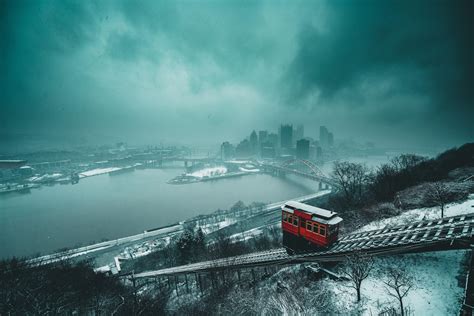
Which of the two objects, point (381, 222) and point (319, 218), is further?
point (381, 222)

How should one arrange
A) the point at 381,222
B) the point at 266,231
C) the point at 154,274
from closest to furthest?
the point at 381,222
the point at 154,274
the point at 266,231

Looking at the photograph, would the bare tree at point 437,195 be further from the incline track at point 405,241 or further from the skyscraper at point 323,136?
the skyscraper at point 323,136

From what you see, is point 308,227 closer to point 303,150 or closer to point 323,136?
point 303,150

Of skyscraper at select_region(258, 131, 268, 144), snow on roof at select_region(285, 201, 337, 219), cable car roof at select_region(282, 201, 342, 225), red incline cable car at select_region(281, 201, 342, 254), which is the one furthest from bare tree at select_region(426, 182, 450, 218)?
skyscraper at select_region(258, 131, 268, 144)

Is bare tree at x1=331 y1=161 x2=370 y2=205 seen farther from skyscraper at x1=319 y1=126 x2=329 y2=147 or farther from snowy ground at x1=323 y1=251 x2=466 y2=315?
skyscraper at x1=319 y1=126 x2=329 y2=147

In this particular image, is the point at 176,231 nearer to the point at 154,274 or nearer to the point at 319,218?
the point at 154,274

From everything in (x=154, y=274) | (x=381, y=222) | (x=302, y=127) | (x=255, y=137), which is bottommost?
(x=154, y=274)

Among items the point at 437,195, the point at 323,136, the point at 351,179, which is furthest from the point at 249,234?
the point at 323,136

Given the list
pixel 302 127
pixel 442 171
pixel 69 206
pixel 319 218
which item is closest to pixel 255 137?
pixel 302 127
